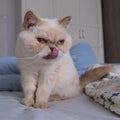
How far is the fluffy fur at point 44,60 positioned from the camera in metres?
0.80

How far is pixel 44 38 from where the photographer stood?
802 millimetres

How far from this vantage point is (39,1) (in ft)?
8.82

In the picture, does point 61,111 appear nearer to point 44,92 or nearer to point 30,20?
point 44,92

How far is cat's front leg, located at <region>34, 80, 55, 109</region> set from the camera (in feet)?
2.74

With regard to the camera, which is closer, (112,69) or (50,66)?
(50,66)

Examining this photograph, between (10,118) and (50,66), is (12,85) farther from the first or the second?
(10,118)

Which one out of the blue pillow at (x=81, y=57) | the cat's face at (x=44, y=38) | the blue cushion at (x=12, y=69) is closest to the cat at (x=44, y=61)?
→ the cat's face at (x=44, y=38)

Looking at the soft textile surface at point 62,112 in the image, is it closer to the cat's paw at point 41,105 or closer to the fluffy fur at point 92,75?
the cat's paw at point 41,105

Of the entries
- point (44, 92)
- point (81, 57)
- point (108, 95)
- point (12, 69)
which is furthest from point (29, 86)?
point (81, 57)

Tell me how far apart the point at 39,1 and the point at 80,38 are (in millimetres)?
705

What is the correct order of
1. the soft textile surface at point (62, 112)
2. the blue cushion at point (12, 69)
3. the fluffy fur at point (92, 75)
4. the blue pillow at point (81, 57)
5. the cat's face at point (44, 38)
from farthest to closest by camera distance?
the blue pillow at point (81, 57)
the blue cushion at point (12, 69)
the fluffy fur at point (92, 75)
the cat's face at point (44, 38)
the soft textile surface at point (62, 112)

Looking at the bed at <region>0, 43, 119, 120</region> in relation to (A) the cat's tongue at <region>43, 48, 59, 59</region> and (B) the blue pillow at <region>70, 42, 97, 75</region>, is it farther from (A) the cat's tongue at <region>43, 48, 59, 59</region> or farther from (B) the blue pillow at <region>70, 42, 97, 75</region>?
(B) the blue pillow at <region>70, 42, 97, 75</region>

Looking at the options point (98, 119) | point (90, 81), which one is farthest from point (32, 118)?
point (90, 81)

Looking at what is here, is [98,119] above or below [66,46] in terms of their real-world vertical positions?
below
